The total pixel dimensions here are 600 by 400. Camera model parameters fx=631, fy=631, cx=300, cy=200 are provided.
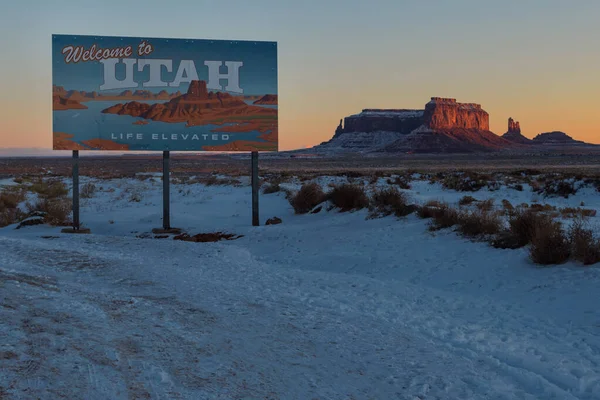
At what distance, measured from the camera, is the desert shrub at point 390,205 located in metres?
17.5

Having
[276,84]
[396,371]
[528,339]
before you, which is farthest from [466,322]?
→ [276,84]

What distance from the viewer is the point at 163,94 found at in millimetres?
20328

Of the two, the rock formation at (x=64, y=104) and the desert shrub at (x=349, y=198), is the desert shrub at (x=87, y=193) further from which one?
the desert shrub at (x=349, y=198)

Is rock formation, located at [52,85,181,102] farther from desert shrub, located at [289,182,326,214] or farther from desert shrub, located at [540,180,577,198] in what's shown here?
desert shrub, located at [540,180,577,198]

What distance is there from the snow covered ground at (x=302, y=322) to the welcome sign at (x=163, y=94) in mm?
5774

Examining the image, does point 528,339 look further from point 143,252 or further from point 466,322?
point 143,252

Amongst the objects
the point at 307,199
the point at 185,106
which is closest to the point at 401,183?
Answer: the point at 307,199

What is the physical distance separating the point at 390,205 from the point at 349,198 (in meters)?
2.59

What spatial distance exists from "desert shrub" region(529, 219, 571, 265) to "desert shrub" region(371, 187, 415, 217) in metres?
6.85

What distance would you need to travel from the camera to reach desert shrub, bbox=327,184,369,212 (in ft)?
67.2

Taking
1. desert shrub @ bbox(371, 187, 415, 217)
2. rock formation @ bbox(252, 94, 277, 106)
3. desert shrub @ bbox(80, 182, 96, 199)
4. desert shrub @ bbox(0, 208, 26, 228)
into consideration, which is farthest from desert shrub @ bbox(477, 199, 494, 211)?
desert shrub @ bbox(80, 182, 96, 199)

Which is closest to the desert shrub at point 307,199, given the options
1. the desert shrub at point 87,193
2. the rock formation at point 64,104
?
the rock formation at point 64,104

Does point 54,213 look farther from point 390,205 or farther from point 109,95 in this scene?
point 390,205

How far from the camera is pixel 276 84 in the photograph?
20781 millimetres
